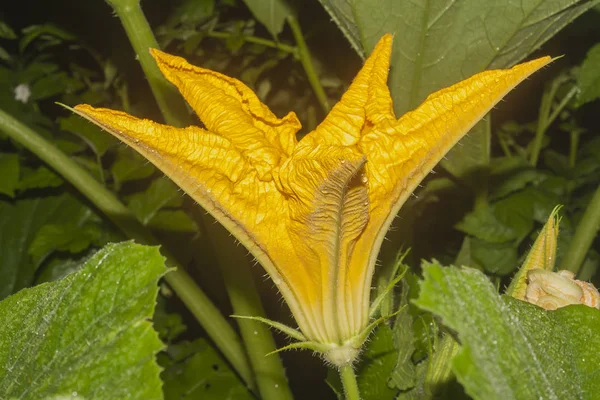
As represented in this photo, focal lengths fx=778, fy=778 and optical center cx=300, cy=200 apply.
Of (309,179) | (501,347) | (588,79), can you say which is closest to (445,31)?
(588,79)

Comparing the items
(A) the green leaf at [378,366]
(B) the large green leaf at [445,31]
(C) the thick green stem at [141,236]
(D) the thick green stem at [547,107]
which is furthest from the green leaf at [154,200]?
(D) the thick green stem at [547,107]

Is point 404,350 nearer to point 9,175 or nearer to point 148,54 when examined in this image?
point 148,54

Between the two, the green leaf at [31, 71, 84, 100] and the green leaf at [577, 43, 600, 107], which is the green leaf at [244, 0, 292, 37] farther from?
the green leaf at [577, 43, 600, 107]

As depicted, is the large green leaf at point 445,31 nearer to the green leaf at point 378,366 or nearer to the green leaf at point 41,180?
the green leaf at point 378,366

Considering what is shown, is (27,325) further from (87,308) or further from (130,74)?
(130,74)

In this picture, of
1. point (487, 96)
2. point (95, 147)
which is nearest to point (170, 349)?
point (95, 147)

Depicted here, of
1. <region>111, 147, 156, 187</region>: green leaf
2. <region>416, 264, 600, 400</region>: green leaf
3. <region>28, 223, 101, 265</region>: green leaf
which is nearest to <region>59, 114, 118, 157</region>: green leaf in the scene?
<region>111, 147, 156, 187</region>: green leaf
